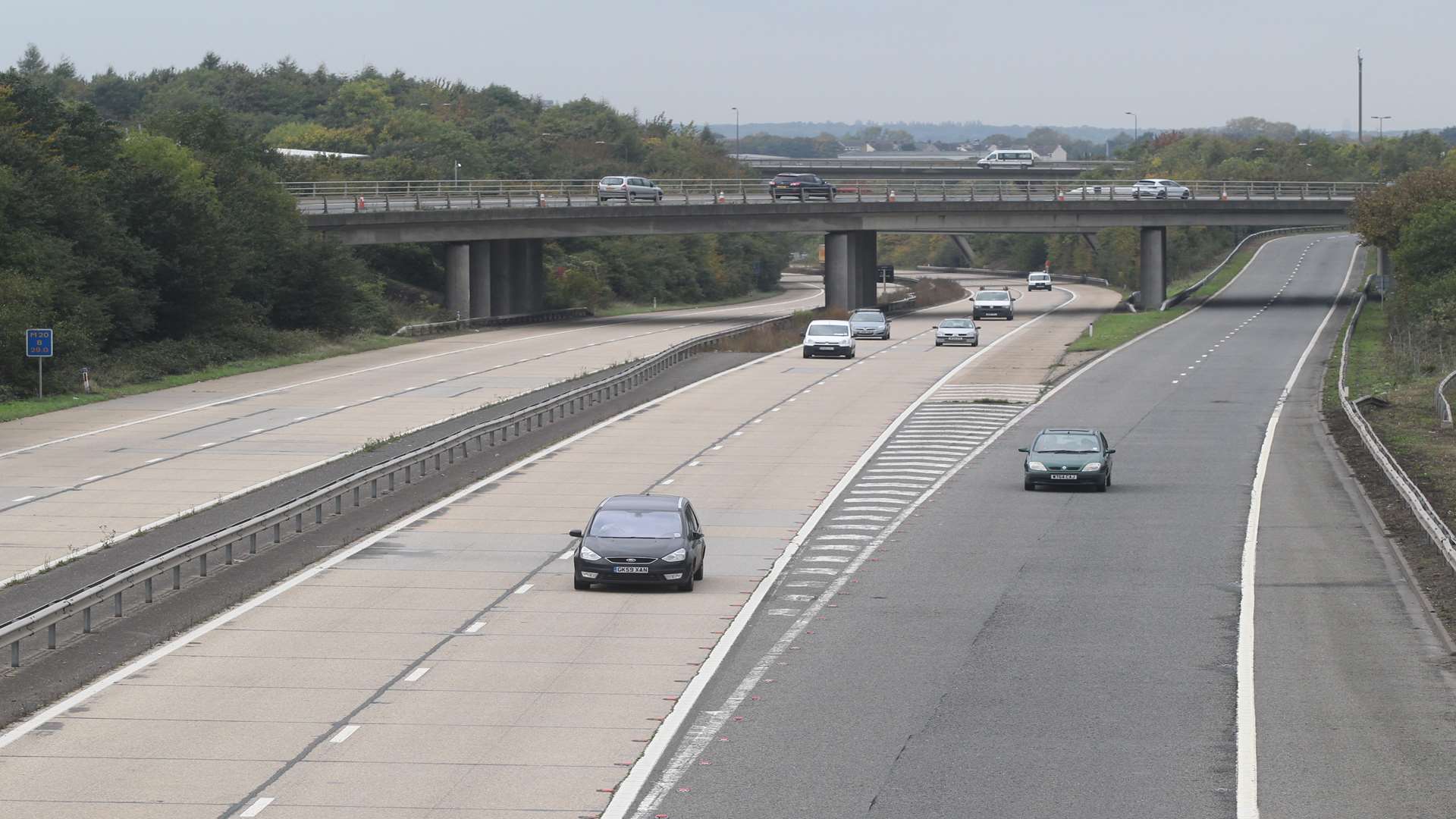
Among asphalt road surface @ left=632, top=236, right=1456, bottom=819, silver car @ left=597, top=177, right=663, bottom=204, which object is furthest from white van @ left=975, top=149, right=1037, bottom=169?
asphalt road surface @ left=632, top=236, right=1456, bottom=819

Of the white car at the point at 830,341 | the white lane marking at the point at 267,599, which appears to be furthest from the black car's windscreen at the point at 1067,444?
the white car at the point at 830,341

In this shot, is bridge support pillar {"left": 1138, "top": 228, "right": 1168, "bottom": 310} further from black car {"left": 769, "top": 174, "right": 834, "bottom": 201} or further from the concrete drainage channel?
the concrete drainage channel

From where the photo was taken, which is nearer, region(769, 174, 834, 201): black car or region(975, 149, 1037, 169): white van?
region(769, 174, 834, 201): black car

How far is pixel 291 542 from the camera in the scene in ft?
102

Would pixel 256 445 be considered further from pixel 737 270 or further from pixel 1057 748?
pixel 737 270

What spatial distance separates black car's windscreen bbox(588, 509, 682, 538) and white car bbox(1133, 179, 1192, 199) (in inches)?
3247

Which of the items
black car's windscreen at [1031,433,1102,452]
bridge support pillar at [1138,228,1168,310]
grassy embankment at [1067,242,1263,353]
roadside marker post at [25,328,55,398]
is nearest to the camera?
black car's windscreen at [1031,433,1102,452]

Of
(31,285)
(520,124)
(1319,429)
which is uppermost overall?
(520,124)

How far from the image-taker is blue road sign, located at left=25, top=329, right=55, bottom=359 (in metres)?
51.4

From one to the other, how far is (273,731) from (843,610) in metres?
9.42

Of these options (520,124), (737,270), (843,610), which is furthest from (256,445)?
Result: (520,124)

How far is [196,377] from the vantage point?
63656mm

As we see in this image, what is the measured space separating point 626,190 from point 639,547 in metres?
77.5

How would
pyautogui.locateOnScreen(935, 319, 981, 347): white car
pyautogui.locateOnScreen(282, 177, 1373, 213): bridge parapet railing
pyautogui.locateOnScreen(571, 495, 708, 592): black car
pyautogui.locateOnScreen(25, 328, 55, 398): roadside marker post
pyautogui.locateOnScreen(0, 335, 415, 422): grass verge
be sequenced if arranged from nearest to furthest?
pyautogui.locateOnScreen(571, 495, 708, 592): black car < pyautogui.locateOnScreen(25, 328, 55, 398): roadside marker post < pyautogui.locateOnScreen(0, 335, 415, 422): grass verge < pyautogui.locateOnScreen(935, 319, 981, 347): white car < pyautogui.locateOnScreen(282, 177, 1373, 213): bridge parapet railing
